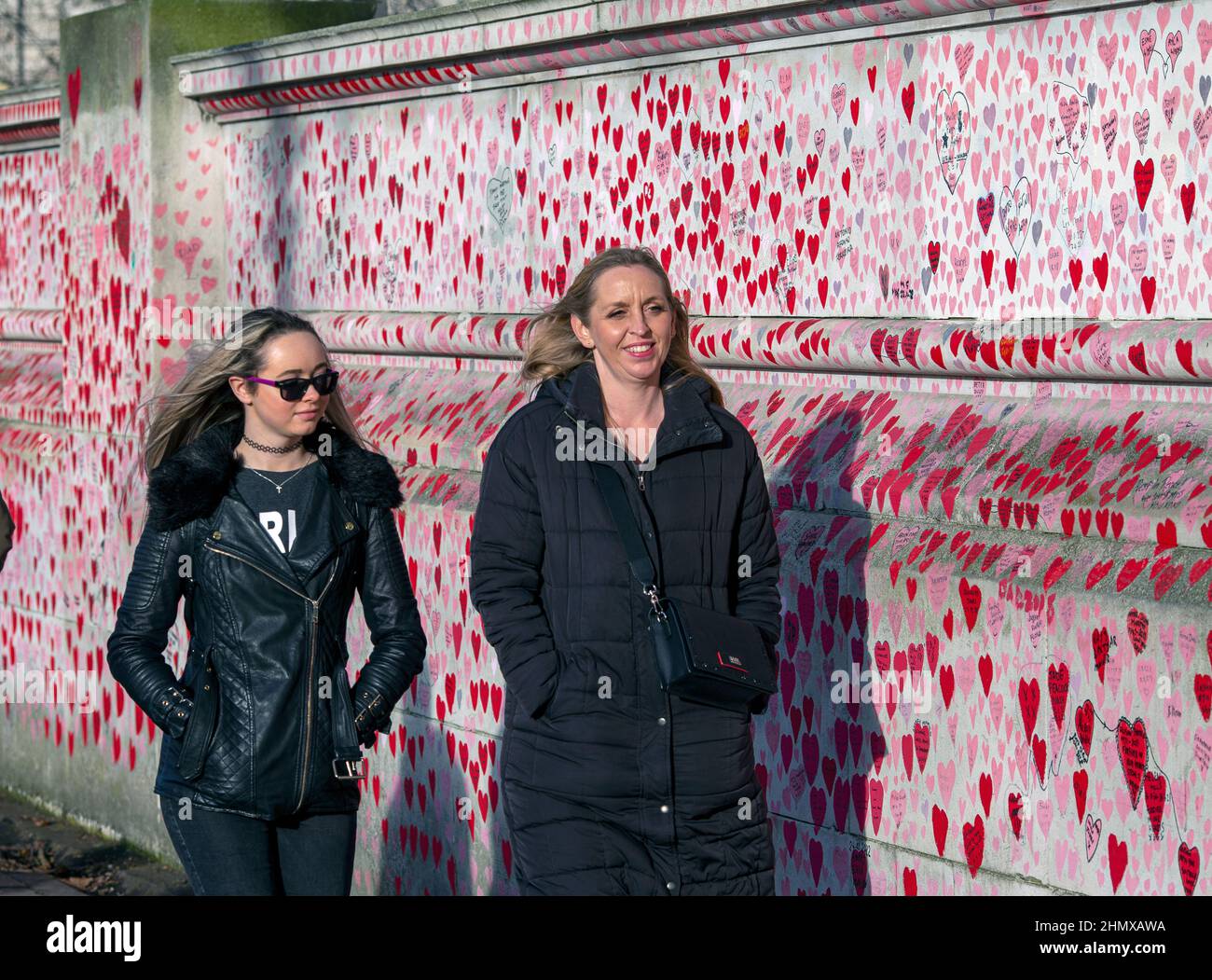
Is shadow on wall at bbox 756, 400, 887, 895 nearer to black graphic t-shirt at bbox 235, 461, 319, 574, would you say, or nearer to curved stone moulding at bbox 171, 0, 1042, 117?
curved stone moulding at bbox 171, 0, 1042, 117

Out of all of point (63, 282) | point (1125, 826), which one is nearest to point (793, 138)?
point (1125, 826)

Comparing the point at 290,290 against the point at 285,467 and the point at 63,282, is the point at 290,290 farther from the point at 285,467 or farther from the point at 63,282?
the point at 285,467

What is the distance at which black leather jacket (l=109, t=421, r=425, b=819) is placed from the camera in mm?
4723

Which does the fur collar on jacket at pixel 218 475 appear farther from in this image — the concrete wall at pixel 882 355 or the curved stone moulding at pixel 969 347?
the curved stone moulding at pixel 969 347

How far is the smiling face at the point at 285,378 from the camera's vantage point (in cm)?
485

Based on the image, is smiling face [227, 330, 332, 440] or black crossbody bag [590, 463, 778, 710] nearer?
black crossbody bag [590, 463, 778, 710]

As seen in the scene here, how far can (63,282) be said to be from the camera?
368 inches

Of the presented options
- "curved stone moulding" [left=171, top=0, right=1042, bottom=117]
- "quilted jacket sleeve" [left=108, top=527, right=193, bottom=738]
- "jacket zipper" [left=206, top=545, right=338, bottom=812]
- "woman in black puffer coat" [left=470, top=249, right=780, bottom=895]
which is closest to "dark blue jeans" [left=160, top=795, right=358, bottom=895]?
"jacket zipper" [left=206, top=545, right=338, bottom=812]

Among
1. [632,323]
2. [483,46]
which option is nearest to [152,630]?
[632,323]

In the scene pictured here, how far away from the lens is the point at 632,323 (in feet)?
14.7

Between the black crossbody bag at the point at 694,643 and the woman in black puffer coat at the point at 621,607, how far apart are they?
0.03 meters

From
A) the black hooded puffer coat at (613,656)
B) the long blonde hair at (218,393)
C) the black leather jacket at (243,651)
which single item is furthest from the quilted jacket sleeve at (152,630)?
the black hooded puffer coat at (613,656)

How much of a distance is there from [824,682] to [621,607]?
1.14 metres
